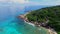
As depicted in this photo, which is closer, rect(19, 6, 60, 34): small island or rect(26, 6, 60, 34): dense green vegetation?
rect(19, 6, 60, 34): small island

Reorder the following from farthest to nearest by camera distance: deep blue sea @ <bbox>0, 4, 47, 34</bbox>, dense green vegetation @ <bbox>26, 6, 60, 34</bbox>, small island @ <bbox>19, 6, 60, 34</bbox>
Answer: dense green vegetation @ <bbox>26, 6, 60, 34</bbox> < small island @ <bbox>19, 6, 60, 34</bbox> < deep blue sea @ <bbox>0, 4, 47, 34</bbox>

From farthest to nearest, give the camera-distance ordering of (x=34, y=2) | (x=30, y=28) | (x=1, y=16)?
(x=34, y=2)
(x=1, y=16)
(x=30, y=28)

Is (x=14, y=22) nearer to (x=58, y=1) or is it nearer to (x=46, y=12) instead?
(x=46, y=12)

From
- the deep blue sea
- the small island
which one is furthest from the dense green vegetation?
the deep blue sea

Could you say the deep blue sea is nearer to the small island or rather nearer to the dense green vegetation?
the small island

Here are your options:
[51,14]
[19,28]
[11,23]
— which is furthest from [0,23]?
[51,14]

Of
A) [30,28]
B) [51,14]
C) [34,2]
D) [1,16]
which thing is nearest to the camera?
[30,28]
